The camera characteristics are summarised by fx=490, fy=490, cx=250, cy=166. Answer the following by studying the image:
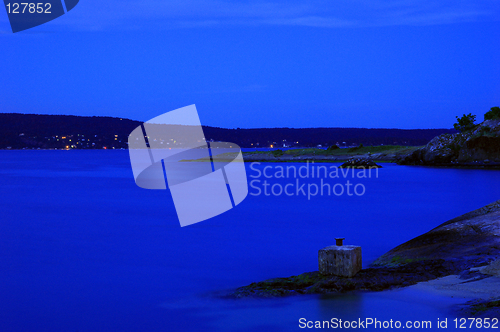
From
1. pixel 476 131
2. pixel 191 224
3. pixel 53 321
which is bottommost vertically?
pixel 476 131

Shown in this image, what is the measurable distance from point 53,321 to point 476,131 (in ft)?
170

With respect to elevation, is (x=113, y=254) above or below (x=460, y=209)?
above

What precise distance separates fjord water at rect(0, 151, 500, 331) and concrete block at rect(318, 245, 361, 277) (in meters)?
0.52

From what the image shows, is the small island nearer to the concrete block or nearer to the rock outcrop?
the concrete block

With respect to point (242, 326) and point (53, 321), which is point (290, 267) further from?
point (53, 321)

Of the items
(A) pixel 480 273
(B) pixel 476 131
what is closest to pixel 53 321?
(A) pixel 480 273

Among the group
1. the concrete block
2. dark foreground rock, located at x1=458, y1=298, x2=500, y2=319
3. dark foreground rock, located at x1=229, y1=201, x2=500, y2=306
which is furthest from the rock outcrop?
dark foreground rock, located at x1=458, y1=298, x2=500, y2=319

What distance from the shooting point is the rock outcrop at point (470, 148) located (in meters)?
49.9

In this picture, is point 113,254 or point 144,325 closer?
point 144,325

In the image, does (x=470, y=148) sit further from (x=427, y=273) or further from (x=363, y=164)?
(x=427, y=273)

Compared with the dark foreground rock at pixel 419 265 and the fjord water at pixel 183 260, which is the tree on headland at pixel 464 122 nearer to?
the fjord water at pixel 183 260

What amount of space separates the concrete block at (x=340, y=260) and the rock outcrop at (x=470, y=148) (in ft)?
155

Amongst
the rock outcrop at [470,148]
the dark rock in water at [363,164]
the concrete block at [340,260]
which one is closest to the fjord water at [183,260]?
the concrete block at [340,260]

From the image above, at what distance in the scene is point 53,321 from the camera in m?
7.15
